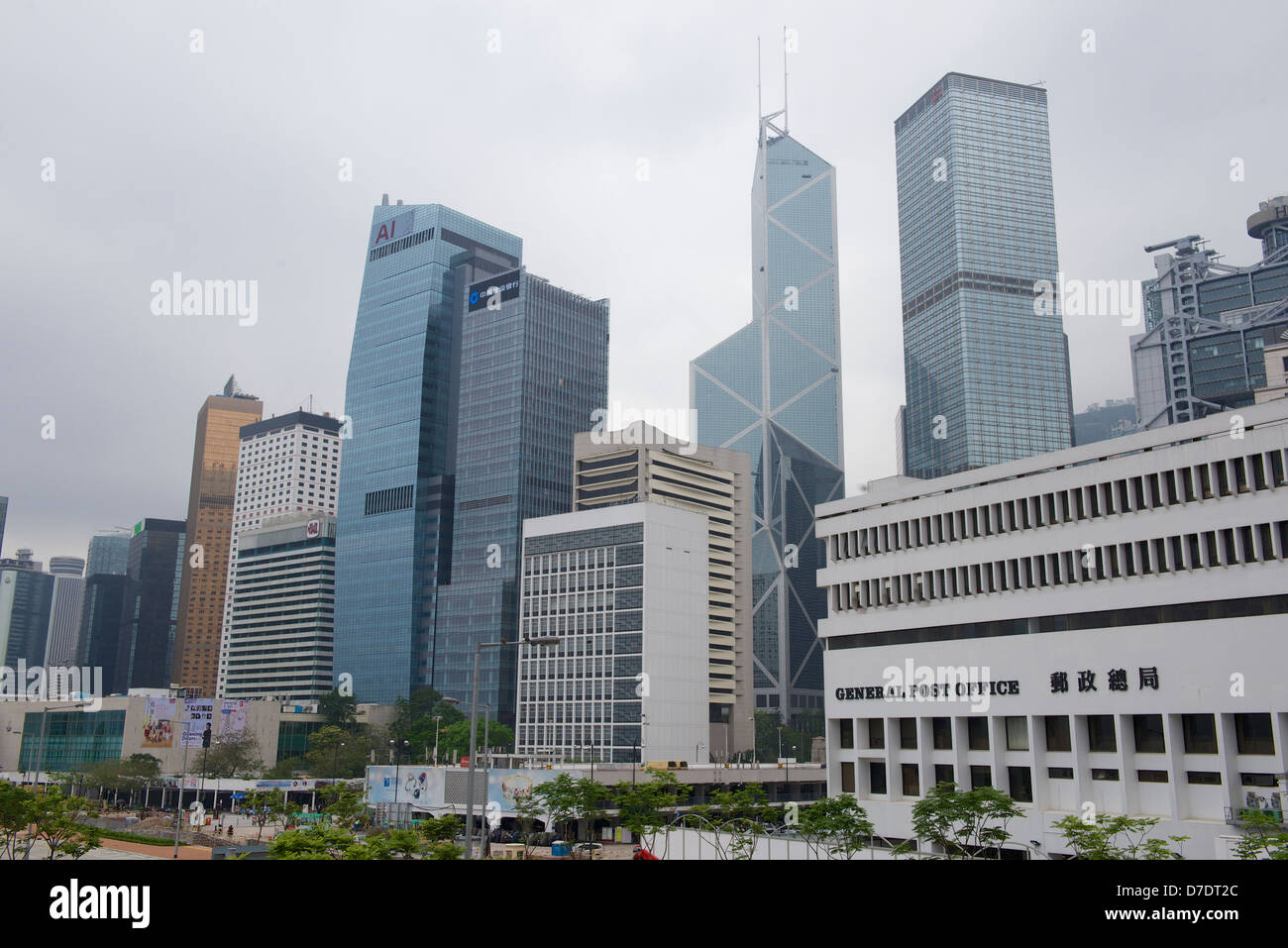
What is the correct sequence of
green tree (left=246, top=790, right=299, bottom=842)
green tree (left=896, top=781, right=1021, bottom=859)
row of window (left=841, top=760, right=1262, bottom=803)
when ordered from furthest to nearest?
1. green tree (left=246, top=790, right=299, bottom=842)
2. row of window (left=841, top=760, right=1262, bottom=803)
3. green tree (left=896, top=781, right=1021, bottom=859)

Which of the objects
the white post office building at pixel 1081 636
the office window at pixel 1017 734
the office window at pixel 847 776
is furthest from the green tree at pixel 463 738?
the office window at pixel 1017 734

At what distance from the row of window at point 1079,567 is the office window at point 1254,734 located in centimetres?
887

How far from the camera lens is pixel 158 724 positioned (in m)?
148

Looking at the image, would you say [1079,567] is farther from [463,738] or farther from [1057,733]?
[463,738]

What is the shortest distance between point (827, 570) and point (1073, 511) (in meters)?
23.2

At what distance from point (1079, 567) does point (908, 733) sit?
18.6 m

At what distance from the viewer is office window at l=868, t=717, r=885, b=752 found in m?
81.0

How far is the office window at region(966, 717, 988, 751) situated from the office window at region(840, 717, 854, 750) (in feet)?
38.2

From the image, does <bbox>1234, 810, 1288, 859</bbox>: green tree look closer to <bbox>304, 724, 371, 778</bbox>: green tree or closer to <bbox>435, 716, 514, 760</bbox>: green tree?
<bbox>435, 716, 514, 760</bbox>: green tree

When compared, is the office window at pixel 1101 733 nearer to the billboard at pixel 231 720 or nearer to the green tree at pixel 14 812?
the green tree at pixel 14 812

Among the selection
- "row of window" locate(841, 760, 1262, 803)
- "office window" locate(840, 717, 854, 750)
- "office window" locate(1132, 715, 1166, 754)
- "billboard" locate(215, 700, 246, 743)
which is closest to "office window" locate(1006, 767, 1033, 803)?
"row of window" locate(841, 760, 1262, 803)

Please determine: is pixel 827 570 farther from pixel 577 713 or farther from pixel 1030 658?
pixel 577 713

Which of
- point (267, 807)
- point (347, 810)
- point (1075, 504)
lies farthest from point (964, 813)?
point (267, 807)
